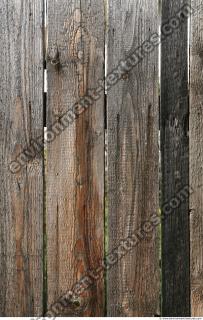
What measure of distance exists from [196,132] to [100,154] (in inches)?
16.6

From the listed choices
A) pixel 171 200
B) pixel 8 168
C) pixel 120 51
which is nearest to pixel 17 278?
pixel 8 168

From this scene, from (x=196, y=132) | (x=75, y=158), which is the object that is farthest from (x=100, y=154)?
(x=196, y=132)

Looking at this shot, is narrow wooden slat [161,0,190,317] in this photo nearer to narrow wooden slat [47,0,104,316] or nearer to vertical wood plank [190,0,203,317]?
vertical wood plank [190,0,203,317]

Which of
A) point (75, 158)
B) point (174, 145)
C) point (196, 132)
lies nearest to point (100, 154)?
point (75, 158)

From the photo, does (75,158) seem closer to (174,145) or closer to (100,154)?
(100,154)

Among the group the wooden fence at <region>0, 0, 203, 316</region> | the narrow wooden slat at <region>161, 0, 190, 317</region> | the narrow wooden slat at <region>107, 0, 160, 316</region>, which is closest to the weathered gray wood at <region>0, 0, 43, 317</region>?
the wooden fence at <region>0, 0, 203, 316</region>

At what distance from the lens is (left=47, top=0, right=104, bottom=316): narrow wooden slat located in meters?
2.58

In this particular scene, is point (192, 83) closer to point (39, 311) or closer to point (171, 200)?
point (171, 200)

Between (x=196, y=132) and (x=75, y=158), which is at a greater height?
(x=196, y=132)

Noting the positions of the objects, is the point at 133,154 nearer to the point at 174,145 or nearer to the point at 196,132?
the point at 174,145

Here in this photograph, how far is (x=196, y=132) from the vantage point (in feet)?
8.54

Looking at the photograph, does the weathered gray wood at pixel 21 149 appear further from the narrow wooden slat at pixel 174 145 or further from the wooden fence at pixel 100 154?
the narrow wooden slat at pixel 174 145

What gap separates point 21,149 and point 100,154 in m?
0.34

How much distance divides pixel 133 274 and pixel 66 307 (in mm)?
322
